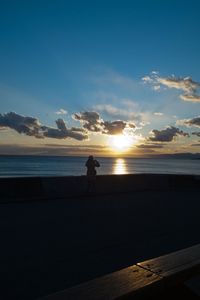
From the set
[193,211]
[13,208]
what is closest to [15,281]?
[13,208]

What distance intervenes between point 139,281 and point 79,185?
1210 centimetres

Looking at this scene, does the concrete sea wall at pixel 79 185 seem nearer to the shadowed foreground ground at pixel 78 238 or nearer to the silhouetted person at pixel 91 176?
the silhouetted person at pixel 91 176

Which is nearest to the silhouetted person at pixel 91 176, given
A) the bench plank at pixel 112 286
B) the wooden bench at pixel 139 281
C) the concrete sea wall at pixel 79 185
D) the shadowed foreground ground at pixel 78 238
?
the concrete sea wall at pixel 79 185

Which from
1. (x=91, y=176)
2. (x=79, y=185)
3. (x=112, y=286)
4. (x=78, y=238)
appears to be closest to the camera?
(x=112, y=286)

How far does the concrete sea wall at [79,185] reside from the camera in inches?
478

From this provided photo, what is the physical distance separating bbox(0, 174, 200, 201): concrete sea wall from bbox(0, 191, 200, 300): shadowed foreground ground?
3.43 feet

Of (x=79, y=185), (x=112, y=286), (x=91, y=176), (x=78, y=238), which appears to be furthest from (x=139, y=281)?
(x=79, y=185)

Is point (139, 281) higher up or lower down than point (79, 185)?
higher up

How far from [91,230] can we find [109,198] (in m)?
5.50

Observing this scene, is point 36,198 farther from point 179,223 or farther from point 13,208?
point 179,223

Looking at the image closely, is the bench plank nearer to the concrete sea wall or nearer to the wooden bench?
the wooden bench

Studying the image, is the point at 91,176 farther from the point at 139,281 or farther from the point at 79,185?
the point at 139,281

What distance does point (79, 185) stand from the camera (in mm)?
14023

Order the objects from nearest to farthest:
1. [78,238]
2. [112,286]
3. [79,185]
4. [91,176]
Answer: [112,286] → [78,238] → [91,176] → [79,185]
